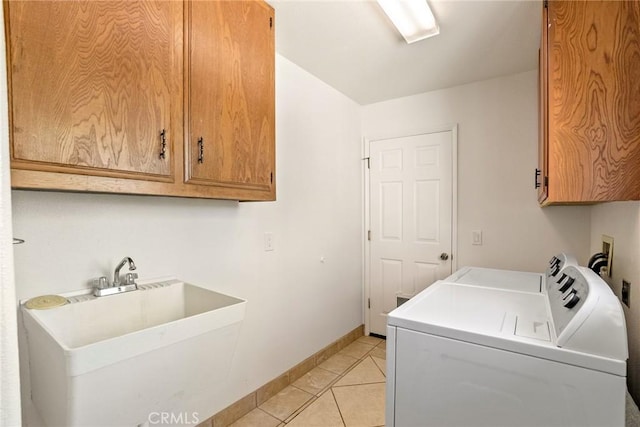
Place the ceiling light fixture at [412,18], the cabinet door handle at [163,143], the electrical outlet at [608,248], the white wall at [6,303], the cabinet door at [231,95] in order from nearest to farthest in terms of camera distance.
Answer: the white wall at [6,303], the cabinet door handle at [163,143], the cabinet door at [231,95], the electrical outlet at [608,248], the ceiling light fixture at [412,18]

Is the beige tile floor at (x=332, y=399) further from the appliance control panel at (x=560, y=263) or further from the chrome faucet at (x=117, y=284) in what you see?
the appliance control panel at (x=560, y=263)

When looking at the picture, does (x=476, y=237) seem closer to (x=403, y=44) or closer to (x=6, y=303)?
(x=403, y=44)

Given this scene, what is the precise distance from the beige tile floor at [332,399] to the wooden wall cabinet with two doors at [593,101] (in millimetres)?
1668

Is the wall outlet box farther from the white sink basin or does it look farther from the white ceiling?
the white sink basin

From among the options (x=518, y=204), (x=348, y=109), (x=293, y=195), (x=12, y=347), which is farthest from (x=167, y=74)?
(x=518, y=204)

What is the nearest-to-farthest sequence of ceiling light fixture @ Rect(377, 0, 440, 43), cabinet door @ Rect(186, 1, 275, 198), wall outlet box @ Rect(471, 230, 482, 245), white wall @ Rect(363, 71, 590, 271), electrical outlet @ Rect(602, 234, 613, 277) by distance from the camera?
cabinet door @ Rect(186, 1, 275, 198) → electrical outlet @ Rect(602, 234, 613, 277) → ceiling light fixture @ Rect(377, 0, 440, 43) → white wall @ Rect(363, 71, 590, 271) → wall outlet box @ Rect(471, 230, 482, 245)

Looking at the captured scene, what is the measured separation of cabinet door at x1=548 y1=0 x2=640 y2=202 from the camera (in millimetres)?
1117


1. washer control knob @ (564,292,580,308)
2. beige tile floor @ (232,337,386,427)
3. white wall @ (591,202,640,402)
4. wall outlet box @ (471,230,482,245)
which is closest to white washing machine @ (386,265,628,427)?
washer control knob @ (564,292,580,308)

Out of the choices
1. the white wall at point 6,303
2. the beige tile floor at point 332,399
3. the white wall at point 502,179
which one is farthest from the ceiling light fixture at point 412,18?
the beige tile floor at point 332,399

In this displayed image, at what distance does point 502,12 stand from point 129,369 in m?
2.35

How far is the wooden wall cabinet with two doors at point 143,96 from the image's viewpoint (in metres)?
0.90

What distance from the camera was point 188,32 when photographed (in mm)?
1289

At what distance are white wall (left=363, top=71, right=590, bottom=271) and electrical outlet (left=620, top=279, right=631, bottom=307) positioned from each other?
1189 mm

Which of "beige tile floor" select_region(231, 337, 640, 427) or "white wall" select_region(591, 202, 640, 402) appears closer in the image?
"white wall" select_region(591, 202, 640, 402)
